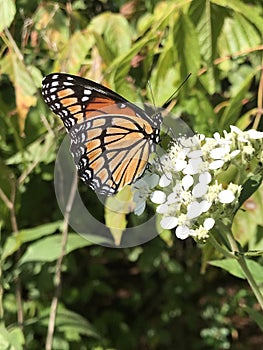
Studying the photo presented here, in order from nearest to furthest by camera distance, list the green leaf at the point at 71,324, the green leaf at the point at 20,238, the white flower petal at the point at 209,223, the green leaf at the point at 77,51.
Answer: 1. the white flower petal at the point at 209,223
2. the green leaf at the point at 77,51
3. the green leaf at the point at 20,238
4. the green leaf at the point at 71,324

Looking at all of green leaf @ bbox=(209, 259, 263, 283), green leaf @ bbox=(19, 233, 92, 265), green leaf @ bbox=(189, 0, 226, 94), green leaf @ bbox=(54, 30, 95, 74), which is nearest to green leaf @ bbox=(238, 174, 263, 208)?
green leaf @ bbox=(209, 259, 263, 283)

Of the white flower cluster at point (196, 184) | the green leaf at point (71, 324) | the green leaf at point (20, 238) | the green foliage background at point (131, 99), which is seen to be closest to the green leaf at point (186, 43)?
the green foliage background at point (131, 99)

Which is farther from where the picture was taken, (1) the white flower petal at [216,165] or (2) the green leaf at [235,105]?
(2) the green leaf at [235,105]

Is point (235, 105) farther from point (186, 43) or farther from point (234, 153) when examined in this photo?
point (234, 153)

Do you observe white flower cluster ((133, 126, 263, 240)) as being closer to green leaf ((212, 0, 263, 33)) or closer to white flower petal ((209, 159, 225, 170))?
white flower petal ((209, 159, 225, 170))

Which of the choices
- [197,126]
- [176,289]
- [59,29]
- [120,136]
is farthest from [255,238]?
[176,289]

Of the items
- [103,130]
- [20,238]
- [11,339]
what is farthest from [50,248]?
[103,130]

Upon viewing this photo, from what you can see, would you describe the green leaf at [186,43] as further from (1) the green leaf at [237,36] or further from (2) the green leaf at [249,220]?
(2) the green leaf at [249,220]
